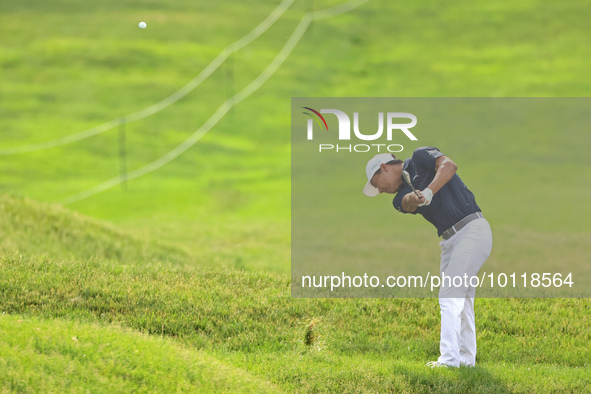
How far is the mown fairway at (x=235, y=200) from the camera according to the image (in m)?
8.84

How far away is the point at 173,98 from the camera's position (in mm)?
35688

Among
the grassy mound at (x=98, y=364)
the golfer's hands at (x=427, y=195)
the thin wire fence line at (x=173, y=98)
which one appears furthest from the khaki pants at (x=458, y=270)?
the thin wire fence line at (x=173, y=98)

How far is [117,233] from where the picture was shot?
59.3ft

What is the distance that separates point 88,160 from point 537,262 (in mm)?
20544

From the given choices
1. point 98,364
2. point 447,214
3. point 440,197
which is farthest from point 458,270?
point 98,364

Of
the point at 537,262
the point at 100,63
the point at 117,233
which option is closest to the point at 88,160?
the point at 100,63

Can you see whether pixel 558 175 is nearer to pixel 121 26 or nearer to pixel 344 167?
pixel 344 167

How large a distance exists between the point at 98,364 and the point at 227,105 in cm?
2856

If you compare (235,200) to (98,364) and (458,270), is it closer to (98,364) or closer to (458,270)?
(458,270)

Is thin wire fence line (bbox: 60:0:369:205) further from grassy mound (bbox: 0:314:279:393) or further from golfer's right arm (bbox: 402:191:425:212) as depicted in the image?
golfer's right arm (bbox: 402:191:425:212)

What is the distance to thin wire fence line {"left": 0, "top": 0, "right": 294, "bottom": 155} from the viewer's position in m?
31.8

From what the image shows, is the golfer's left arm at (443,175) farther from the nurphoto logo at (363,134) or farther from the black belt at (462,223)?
the nurphoto logo at (363,134)

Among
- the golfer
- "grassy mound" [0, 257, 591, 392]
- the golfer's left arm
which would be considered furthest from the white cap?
"grassy mound" [0, 257, 591, 392]

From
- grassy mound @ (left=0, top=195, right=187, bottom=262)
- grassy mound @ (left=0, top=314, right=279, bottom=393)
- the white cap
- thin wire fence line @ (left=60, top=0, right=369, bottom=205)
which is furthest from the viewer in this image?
thin wire fence line @ (left=60, top=0, right=369, bottom=205)
